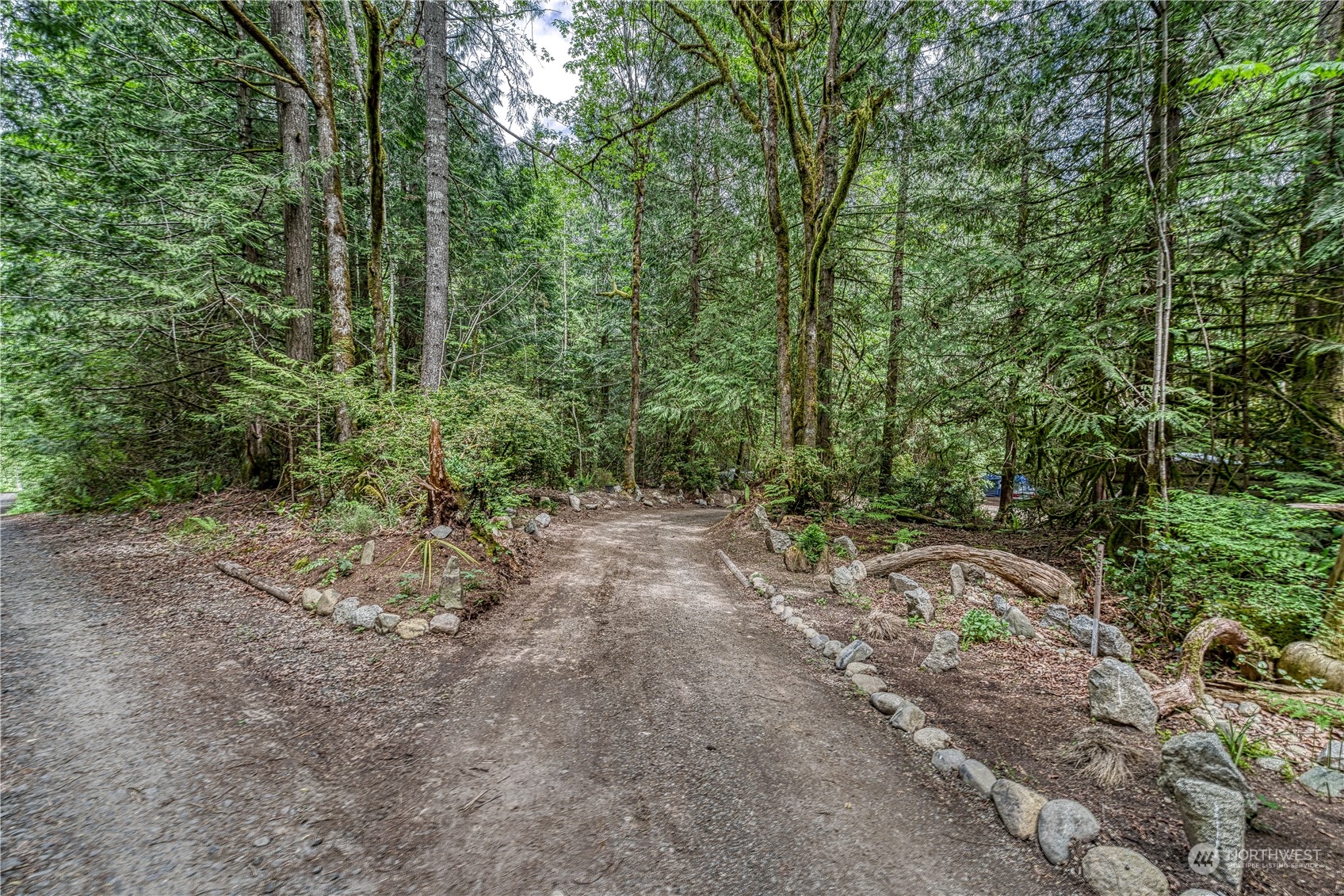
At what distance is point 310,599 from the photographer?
406cm

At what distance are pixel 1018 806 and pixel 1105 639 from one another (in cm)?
234

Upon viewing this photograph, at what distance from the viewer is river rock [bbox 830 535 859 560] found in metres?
6.04

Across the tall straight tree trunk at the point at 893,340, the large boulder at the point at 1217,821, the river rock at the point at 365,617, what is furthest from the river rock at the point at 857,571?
the river rock at the point at 365,617

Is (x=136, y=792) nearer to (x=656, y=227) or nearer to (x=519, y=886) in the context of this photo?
(x=519, y=886)

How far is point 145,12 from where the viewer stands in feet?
20.4

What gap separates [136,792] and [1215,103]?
8.19m

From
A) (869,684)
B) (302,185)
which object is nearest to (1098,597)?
(869,684)

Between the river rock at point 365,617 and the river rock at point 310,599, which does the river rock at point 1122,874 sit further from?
the river rock at point 310,599

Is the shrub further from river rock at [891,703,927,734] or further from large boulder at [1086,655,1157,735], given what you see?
river rock at [891,703,927,734]

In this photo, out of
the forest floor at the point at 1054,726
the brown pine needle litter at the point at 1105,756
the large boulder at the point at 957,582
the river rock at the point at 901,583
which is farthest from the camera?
the river rock at the point at 901,583

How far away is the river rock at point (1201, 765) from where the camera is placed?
1904 mm

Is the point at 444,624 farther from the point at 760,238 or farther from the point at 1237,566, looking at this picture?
the point at 760,238

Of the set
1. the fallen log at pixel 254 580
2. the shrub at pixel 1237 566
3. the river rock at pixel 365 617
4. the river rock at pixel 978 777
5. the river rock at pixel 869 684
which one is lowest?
the river rock at pixel 869 684

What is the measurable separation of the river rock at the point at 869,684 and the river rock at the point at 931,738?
1.41 ft
